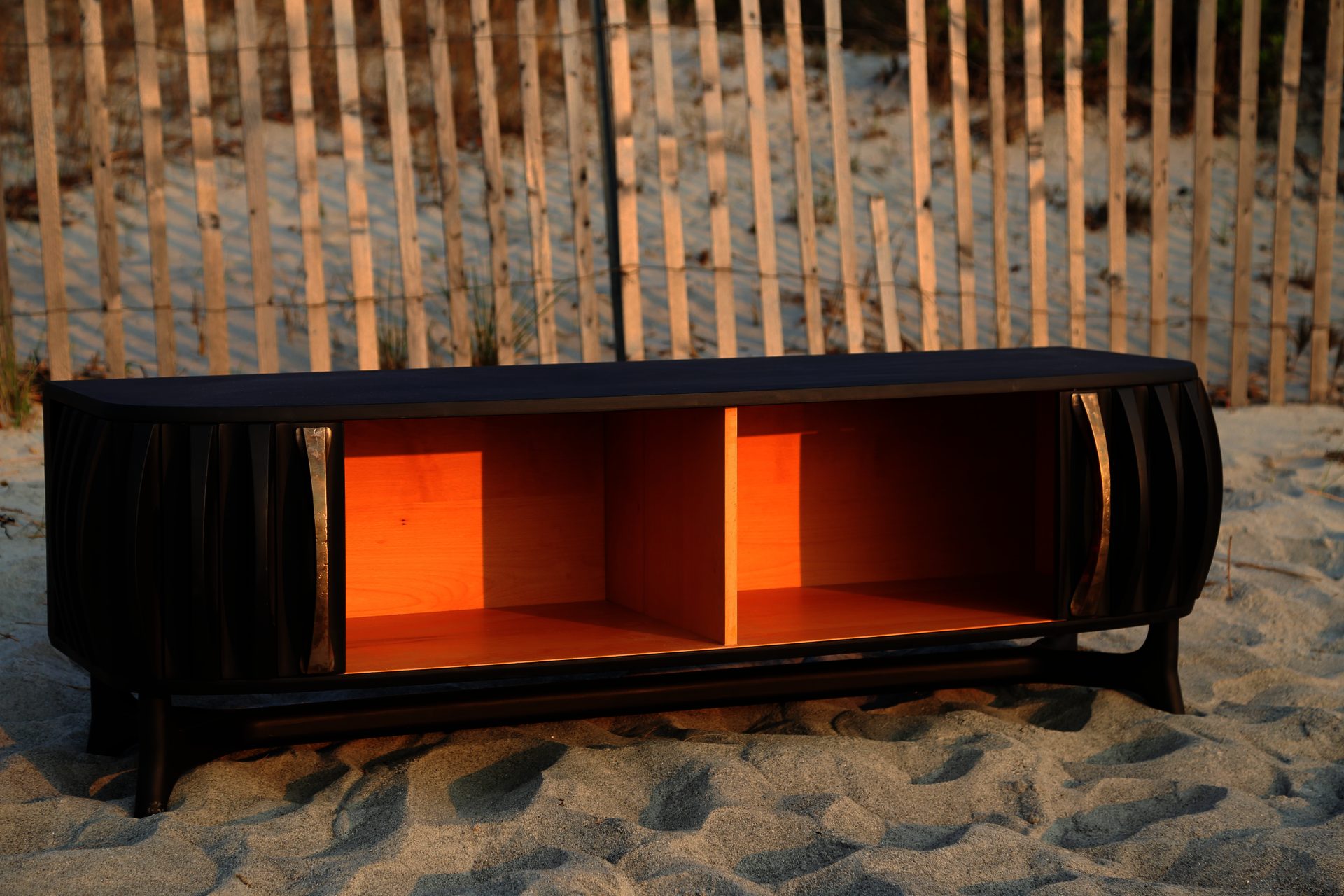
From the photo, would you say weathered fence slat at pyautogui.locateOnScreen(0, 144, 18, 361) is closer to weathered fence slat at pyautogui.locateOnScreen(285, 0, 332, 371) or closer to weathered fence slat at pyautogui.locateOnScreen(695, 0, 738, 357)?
weathered fence slat at pyautogui.locateOnScreen(285, 0, 332, 371)

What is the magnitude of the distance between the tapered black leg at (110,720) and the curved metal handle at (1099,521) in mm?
1846

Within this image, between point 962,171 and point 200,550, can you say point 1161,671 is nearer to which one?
point 200,550

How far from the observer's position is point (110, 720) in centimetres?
245

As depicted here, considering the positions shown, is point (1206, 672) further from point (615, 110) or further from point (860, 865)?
point (615, 110)

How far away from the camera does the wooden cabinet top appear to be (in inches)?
77.2

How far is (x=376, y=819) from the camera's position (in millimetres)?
2135

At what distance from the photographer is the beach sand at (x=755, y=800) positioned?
191 cm

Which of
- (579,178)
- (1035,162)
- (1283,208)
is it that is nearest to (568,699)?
(579,178)

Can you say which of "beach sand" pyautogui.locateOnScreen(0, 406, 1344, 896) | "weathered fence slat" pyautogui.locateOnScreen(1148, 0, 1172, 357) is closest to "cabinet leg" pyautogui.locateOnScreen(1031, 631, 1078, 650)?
"beach sand" pyautogui.locateOnScreen(0, 406, 1344, 896)

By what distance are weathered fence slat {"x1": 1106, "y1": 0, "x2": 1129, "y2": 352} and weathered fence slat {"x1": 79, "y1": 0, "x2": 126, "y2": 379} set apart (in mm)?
4049

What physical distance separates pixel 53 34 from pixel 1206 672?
28.2 feet

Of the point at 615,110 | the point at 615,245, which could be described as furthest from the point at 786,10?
the point at 615,245

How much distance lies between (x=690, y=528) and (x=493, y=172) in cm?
274

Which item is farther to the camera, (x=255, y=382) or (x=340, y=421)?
(x=255, y=382)
